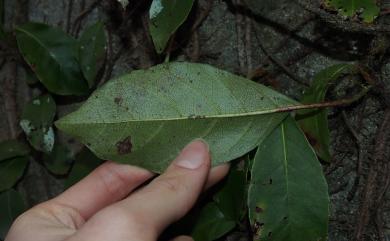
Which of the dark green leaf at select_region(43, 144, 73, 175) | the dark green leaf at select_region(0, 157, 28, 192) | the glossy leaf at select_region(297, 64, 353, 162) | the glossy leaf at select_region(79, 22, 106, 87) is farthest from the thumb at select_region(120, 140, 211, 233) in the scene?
the dark green leaf at select_region(0, 157, 28, 192)

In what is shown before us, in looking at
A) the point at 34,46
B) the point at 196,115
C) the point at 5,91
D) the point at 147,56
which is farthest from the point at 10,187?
the point at 196,115

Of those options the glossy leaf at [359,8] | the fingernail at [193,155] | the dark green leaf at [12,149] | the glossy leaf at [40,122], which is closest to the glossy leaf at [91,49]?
the glossy leaf at [40,122]

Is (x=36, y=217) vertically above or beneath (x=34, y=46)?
beneath

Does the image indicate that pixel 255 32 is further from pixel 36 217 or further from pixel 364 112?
pixel 36 217

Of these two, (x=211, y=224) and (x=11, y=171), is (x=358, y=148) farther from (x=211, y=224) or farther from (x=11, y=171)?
(x=11, y=171)

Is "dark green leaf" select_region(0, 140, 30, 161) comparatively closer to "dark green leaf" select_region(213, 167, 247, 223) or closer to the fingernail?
"dark green leaf" select_region(213, 167, 247, 223)

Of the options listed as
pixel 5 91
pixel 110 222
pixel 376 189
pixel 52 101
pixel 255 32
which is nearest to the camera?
pixel 110 222

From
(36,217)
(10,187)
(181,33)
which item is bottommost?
(10,187)
